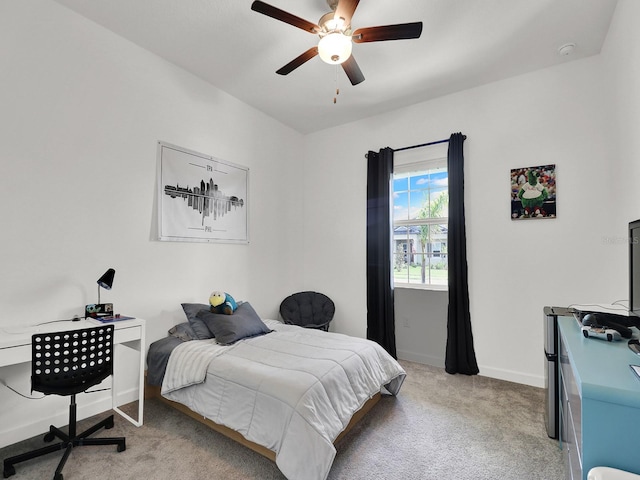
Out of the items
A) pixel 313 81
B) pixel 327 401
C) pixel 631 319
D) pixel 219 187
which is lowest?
pixel 327 401

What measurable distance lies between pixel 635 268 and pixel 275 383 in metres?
2.02

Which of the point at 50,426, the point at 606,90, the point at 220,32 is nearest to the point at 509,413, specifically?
the point at 606,90

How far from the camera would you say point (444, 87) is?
3.37 m

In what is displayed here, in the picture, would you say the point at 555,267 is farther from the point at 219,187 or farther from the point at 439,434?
the point at 219,187

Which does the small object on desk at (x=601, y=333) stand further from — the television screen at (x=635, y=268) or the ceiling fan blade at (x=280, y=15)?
the ceiling fan blade at (x=280, y=15)

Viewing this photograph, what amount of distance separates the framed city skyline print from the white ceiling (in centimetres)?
88

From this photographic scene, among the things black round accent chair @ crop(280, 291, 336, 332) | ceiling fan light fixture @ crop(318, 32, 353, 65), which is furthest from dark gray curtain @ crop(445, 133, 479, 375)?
ceiling fan light fixture @ crop(318, 32, 353, 65)

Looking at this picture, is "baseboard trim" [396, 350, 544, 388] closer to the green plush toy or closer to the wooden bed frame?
the wooden bed frame

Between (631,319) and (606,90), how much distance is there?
2.11 m

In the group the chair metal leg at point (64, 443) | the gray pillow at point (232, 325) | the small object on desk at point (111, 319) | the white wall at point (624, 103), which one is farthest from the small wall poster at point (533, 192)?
the chair metal leg at point (64, 443)

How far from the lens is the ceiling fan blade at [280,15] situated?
6.06ft

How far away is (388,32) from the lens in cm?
201

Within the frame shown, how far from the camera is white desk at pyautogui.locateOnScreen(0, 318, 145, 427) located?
180 cm

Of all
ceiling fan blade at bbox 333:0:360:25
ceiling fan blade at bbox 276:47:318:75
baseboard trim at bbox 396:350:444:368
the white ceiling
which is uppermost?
the white ceiling
